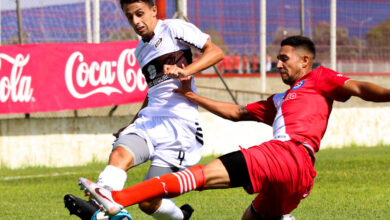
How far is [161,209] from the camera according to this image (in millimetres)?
6043

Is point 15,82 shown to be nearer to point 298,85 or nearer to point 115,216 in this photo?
point 115,216

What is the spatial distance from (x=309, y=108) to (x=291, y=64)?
0.50m

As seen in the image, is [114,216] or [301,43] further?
[301,43]

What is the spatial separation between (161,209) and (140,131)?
695 millimetres

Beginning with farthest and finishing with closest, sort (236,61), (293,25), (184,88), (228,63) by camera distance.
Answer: (293,25)
(236,61)
(228,63)
(184,88)

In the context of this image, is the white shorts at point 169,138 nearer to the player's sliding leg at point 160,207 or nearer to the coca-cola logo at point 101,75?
→ the player's sliding leg at point 160,207

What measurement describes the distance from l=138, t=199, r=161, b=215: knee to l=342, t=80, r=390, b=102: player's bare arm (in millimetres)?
1825

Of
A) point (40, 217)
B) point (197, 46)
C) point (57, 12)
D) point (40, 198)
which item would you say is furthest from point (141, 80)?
point (197, 46)

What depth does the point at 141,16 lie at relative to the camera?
6.02 m

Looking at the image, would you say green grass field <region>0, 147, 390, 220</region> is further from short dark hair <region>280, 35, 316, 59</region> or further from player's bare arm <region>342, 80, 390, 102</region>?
player's bare arm <region>342, 80, 390, 102</region>

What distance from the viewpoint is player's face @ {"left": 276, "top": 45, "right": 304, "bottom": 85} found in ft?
18.5

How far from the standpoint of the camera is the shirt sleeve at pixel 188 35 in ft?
20.1

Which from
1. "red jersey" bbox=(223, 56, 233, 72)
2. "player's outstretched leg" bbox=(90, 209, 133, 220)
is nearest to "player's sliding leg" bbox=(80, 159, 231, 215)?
"player's outstretched leg" bbox=(90, 209, 133, 220)

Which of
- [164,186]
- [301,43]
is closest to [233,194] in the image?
[301,43]
